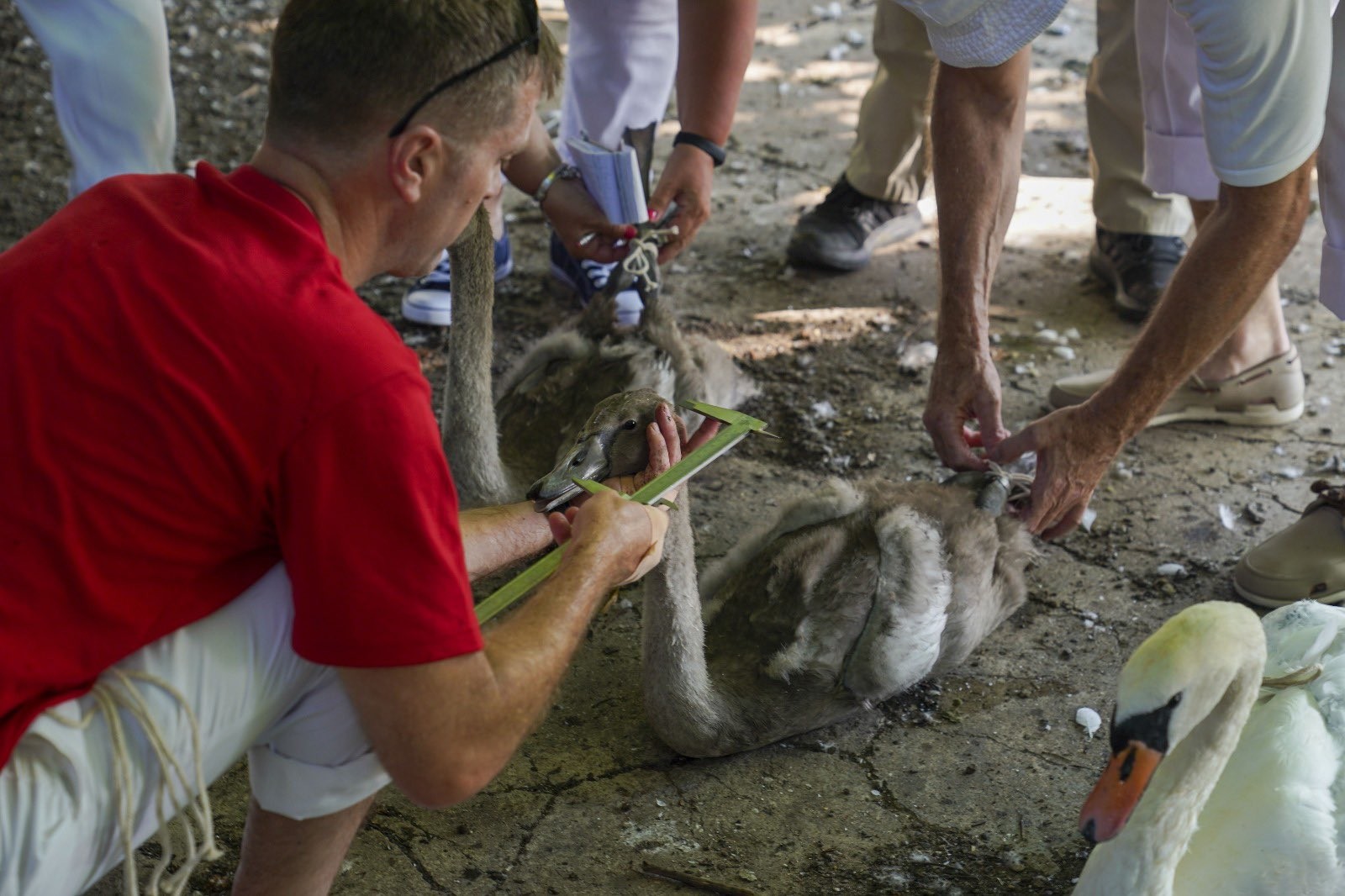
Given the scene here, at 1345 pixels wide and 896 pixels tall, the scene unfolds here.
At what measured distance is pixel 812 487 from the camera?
4.03m

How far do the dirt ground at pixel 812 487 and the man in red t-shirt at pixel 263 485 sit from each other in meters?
0.90

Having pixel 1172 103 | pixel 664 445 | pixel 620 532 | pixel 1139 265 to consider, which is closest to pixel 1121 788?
pixel 620 532

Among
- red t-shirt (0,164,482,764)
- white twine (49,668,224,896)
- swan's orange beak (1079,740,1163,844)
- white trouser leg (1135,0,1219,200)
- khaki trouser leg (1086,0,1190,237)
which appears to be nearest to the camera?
red t-shirt (0,164,482,764)

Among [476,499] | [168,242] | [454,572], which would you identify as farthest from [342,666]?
[476,499]

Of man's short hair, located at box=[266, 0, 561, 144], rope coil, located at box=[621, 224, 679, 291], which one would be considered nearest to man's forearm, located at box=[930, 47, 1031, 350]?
rope coil, located at box=[621, 224, 679, 291]

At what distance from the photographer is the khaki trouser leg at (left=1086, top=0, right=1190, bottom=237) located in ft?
15.1

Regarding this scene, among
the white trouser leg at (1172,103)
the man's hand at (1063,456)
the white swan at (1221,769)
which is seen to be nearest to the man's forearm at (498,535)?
the white swan at (1221,769)

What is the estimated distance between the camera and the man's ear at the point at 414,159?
1.86 meters

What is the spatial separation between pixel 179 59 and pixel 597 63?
3.58 m

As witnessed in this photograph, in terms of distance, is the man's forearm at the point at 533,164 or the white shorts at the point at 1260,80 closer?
the white shorts at the point at 1260,80

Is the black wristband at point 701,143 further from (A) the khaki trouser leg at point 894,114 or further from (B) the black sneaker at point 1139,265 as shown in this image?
(B) the black sneaker at point 1139,265

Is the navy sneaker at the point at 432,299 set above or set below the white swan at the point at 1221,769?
below

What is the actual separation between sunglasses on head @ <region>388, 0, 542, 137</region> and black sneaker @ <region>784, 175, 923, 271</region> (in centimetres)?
322

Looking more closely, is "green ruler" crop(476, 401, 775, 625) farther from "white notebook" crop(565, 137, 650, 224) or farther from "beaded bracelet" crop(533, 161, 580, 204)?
"beaded bracelet" crop(533, 161, 580, 204)
